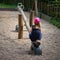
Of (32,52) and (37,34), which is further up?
(37,34)

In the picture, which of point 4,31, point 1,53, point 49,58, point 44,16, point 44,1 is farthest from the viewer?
point 44,1

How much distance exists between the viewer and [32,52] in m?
8.88

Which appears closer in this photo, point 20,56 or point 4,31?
point 20,56

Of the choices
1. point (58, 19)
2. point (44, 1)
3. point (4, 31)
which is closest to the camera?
point (4, 31)

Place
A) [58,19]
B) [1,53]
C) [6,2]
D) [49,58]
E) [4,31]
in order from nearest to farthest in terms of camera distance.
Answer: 1. [49,58]
2. [1,53]
3. [4,31]
4. [58,19]
5. [6,2]

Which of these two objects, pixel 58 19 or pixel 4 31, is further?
pixel 58 19

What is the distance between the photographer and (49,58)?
8.18 metres

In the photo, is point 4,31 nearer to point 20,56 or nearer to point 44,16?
point 20,56

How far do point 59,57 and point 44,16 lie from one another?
12.3 meters

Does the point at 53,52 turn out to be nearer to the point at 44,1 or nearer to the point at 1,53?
the point at 1,53

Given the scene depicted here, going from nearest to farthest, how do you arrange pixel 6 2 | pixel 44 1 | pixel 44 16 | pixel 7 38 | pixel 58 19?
pixel 7 38 → pixel 58 19 → pixel 44 16 → pixel 44 1 → pixel 6 2

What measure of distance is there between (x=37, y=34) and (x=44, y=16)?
11.7 metres

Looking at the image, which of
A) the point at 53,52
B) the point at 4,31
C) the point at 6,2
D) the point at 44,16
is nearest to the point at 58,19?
the point at 44,16

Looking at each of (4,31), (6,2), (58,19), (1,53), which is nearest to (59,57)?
(1,53)
